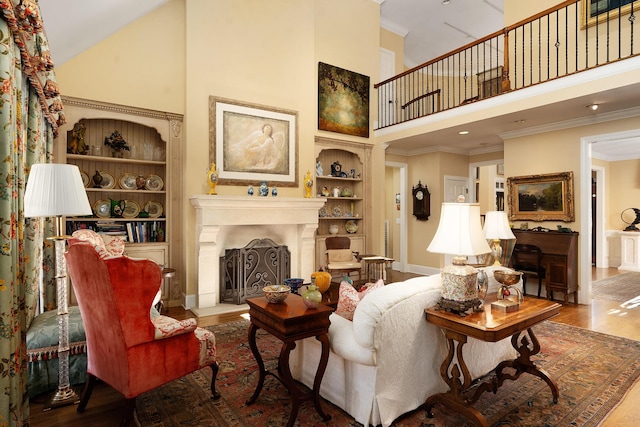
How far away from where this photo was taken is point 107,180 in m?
4.62

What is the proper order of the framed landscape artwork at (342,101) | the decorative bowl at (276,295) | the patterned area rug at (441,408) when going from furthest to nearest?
the framed landscape artwork at (342,101), the decorative bowl at (276,295), the patterned area rug at (441,408)

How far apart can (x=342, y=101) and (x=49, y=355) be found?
5.73m

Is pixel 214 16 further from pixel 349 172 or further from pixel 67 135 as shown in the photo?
pixel 349 172

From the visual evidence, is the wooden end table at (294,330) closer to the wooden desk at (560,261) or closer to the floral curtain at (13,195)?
the floral curtain at (13,195)

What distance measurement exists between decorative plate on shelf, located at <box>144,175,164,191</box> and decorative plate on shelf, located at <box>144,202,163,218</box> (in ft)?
0.75

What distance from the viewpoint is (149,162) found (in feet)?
15.5

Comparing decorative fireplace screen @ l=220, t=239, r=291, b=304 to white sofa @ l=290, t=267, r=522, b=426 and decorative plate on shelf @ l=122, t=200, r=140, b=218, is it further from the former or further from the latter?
white sofa @ l=290, t=267, r=522, b=426

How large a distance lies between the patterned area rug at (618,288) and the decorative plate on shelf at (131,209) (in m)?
7.26

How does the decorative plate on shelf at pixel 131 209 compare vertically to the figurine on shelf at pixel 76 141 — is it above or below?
below

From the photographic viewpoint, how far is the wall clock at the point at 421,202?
298 inches

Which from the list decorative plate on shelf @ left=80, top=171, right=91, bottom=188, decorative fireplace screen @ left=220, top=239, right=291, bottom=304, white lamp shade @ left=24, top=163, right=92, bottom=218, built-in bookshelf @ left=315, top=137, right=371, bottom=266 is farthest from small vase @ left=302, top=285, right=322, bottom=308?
built-in bookshelf @ left=315, top=137, right=371, bottom=266

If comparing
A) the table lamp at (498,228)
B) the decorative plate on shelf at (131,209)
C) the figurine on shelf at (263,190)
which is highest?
the figurine on shelf at (263,190)

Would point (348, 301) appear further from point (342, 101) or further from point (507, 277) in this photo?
point (342, 101)

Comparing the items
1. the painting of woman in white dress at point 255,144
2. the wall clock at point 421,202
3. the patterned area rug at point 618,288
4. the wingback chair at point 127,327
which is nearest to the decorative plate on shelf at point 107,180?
the painting of woman in white dress at point 255,144
